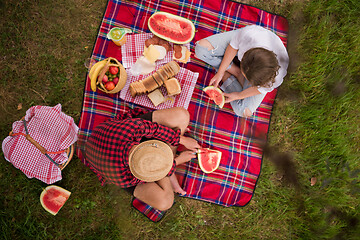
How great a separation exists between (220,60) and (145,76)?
3.60 ft

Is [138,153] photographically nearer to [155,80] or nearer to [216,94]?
[155,80]

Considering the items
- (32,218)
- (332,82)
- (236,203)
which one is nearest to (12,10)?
(32,218)

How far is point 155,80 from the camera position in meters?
3.10

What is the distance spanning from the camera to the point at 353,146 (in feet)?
11.3

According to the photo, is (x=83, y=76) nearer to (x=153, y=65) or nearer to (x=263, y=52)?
(x=153, y=65)

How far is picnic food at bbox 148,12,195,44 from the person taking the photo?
3.20 meters

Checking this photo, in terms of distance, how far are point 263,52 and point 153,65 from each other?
5.16 feet

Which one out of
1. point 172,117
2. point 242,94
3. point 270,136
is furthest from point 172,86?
point 270,136

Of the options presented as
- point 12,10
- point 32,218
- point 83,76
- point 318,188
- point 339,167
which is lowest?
point 32,218

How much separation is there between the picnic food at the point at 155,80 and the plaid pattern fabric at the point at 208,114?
0.35m

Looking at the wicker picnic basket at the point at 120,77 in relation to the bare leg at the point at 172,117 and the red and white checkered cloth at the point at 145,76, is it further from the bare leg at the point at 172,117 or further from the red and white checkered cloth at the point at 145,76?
the bare leg at the point at 172,117

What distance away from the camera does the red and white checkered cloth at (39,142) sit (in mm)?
2582

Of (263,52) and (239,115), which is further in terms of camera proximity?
(239,115)

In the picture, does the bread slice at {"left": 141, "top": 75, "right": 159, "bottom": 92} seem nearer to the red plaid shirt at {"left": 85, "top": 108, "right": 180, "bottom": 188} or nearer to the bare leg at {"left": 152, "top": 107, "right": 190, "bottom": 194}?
the bare leg at {"left": 152, "top": 107, "right": 190, "bottom": 194}
